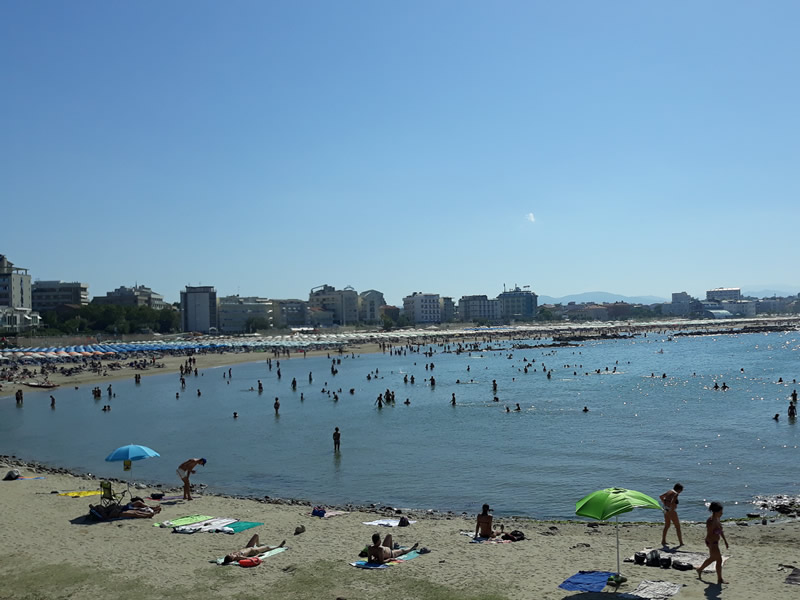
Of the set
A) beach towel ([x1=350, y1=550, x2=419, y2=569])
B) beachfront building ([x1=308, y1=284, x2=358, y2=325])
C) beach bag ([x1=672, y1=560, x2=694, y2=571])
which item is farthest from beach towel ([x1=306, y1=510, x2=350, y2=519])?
beachfront building ([x1=308, y1=284, x2=358, y2=325])

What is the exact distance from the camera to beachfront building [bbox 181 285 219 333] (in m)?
131

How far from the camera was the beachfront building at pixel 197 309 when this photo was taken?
131m

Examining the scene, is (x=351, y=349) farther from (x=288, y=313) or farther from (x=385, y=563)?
(x=385, y=563)

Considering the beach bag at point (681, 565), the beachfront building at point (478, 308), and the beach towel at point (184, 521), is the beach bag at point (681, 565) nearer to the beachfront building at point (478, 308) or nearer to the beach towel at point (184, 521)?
the beach towel at point (184, 521)

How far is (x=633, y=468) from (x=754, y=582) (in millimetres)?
10862

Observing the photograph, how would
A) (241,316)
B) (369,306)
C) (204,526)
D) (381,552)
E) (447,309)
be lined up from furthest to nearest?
(447,309) < (369,306) < (241,316) < (204,526) < (381,552)

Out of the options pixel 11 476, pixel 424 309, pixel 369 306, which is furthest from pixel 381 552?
pixel 424 309

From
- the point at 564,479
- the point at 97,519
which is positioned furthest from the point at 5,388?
the point at 564,479

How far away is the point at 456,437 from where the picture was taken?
2702cm

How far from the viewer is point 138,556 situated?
1161cm

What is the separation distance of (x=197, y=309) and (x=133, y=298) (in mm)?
20565

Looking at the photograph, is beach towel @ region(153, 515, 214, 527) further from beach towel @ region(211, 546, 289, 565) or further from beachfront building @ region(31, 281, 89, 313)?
beachfront building @ region(31, 281, 89, 313)

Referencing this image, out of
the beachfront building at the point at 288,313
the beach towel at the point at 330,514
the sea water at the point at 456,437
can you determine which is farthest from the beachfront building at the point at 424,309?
the beach towel at the point at 330,514

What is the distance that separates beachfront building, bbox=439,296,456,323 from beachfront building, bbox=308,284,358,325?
91.1 feet
